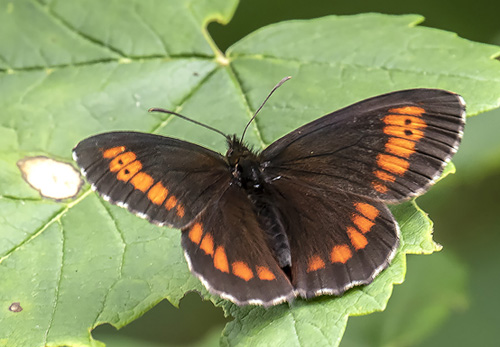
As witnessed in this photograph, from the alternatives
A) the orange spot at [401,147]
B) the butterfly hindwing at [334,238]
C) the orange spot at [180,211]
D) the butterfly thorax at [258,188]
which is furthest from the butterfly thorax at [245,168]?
the orange spot at [401,147]

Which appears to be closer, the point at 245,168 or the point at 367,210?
the point at 367,210

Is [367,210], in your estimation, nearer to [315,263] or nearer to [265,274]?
[315,263]

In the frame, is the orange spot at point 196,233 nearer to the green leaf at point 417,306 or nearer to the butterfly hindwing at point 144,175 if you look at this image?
the butterfly hindwing at point 144,175

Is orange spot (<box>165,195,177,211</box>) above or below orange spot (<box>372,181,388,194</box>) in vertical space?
above

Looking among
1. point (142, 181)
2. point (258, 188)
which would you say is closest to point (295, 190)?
point (258, 188)

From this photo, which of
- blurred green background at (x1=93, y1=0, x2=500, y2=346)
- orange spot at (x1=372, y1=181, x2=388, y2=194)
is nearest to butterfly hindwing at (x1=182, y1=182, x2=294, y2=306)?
orange spot at (x1=372, y1=181, x2=388, y2=194)

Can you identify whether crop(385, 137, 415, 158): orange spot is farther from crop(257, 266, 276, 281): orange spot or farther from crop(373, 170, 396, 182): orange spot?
crop(257, 266, 276, 281): orange spot

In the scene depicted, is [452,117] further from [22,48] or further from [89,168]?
[22,48]
